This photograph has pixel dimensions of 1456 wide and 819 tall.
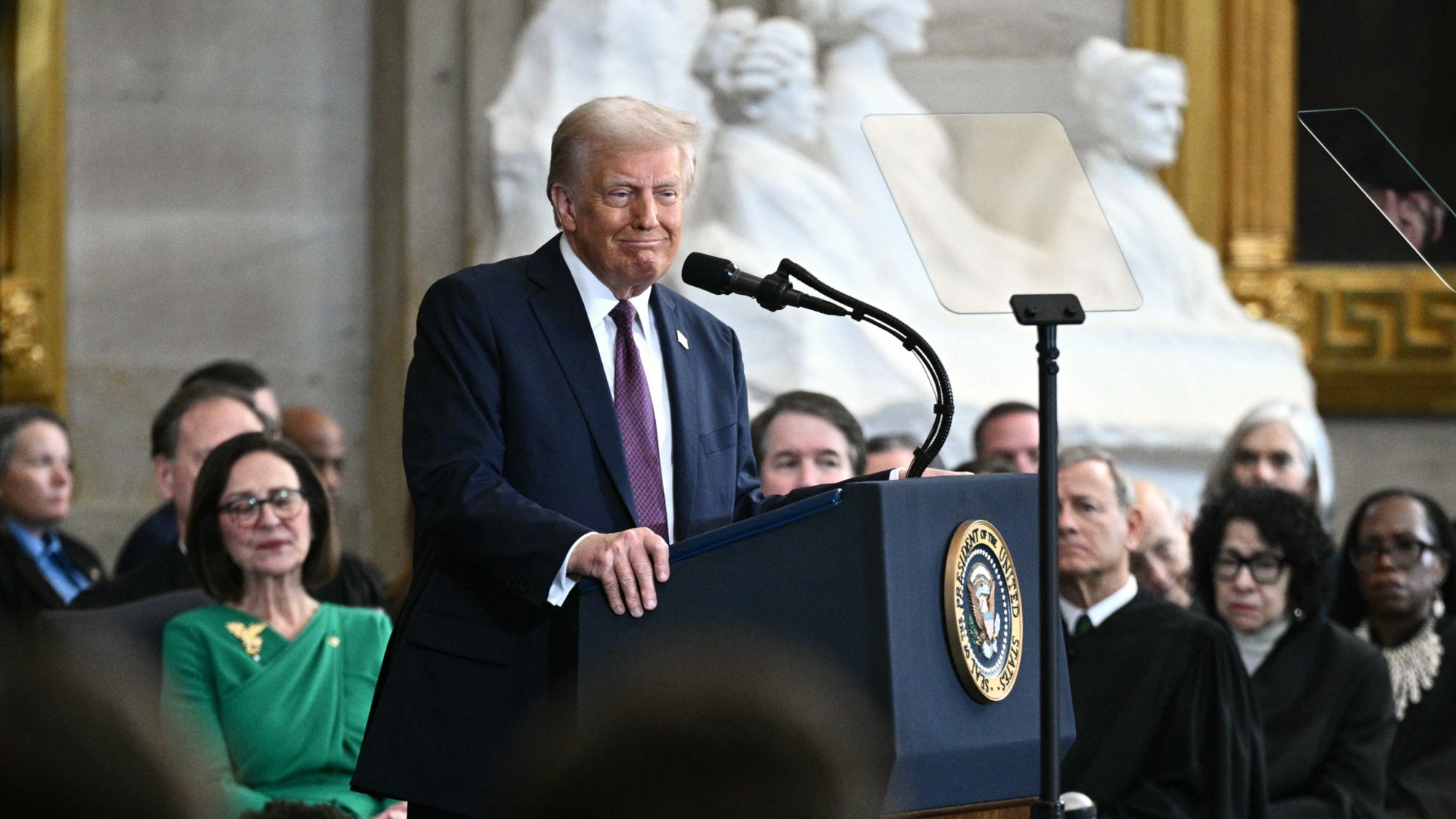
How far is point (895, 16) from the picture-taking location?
23.7 ft

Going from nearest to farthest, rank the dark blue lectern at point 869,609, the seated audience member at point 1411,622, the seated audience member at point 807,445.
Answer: the dark blue lectern at point 869,609
the seated audience member at point 807,445
the seated audience member at point 1411,622

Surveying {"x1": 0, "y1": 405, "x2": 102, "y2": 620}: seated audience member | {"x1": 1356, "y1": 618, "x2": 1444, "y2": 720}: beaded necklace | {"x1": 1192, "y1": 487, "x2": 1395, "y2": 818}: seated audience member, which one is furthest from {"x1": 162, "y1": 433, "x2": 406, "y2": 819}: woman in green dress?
{"x1": 1356, "y1": 618, "x2": 1444, "y2": 720}: beaded necklace

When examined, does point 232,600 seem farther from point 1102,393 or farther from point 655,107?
point 1102,393

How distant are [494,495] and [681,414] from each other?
0.32 m

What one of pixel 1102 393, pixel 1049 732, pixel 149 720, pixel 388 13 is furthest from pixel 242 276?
pixel 149 720

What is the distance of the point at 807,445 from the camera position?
4543 millimetres

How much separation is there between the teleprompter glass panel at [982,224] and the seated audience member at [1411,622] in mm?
2199

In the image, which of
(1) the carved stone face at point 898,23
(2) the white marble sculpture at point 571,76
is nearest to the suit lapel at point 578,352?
(2) the white marble sculpture at point 571,76

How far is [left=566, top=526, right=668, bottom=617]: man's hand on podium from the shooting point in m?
2.34

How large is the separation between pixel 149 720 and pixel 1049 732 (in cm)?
151

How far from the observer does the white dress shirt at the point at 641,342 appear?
2666mm

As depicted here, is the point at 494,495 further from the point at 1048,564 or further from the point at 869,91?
the point at 869,91

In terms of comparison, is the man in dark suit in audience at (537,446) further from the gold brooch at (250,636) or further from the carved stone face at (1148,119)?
the carved stone face at (1148,119)

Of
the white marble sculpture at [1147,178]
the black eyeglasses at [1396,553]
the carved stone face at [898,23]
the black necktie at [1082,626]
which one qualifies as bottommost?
the black necktie at [1082,626]
